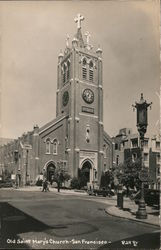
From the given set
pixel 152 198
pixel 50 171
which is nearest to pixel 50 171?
pixel 50 171

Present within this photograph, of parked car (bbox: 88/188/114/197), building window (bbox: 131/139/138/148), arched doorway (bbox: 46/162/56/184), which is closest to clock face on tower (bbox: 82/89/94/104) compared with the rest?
arched doorway (bbox: 46/162/56/184)

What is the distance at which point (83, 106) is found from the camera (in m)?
49.1

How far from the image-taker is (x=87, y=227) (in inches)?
439

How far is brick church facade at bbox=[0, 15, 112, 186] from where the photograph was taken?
1811 inches

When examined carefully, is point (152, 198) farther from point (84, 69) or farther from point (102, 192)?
point (84, 69)

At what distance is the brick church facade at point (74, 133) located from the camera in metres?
46.0

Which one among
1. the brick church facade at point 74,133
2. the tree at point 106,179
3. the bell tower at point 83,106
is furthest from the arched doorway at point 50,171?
the tree at point 106,179

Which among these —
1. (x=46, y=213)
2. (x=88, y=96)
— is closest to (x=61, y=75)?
(x=88, y=96)

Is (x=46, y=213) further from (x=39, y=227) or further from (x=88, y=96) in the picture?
(x=88, y=96)

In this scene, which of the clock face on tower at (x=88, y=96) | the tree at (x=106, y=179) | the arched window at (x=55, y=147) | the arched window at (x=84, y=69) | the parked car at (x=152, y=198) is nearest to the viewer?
the parked car at (x=152, y=198)

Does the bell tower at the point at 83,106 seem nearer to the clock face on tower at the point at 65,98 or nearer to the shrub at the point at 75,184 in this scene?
the clock face on tower at the point at 65,98

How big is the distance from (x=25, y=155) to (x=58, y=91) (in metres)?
13.8

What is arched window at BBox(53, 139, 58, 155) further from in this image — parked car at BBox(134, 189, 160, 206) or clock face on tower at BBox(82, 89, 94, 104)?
parked car at BBox(134, 189, 160, 206)

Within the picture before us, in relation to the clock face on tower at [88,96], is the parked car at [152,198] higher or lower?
lower
